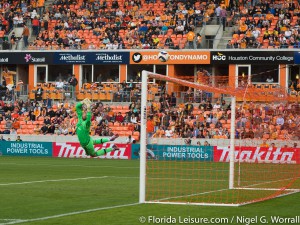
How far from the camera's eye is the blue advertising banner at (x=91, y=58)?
58.1m

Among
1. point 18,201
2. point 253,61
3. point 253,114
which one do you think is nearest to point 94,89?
point 253,61

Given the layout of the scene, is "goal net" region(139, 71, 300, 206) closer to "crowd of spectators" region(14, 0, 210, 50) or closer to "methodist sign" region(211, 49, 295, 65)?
"methodist sign" region(211, 49, 295, 65)

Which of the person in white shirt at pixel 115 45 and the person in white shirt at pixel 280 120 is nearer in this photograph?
the person in white shirt at pixel 280 120

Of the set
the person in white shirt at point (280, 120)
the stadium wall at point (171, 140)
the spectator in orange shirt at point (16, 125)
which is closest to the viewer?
the person in white shirt at point (280, 120)

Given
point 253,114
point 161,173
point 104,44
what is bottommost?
point 161,173

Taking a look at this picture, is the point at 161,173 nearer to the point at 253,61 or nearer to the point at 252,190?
the point at 252,190

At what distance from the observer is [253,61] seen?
54750 millimetres

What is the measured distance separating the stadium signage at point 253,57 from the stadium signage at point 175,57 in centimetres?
71

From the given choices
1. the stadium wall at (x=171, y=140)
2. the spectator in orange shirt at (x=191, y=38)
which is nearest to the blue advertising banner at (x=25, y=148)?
the stadium wall at (x=171, y=140)

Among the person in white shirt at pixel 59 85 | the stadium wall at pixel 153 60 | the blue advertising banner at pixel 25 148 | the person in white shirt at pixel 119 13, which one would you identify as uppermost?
the person in white shirt at pixel 119 13

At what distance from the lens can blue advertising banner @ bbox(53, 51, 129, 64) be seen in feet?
190

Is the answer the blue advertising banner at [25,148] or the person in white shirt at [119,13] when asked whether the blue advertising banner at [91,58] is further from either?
the blue advertising banner at [25,148]

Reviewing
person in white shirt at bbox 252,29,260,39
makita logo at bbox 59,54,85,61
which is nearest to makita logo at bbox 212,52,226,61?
person in white shirt at bbox 252,29,260,39

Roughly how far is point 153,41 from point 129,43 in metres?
1.84
